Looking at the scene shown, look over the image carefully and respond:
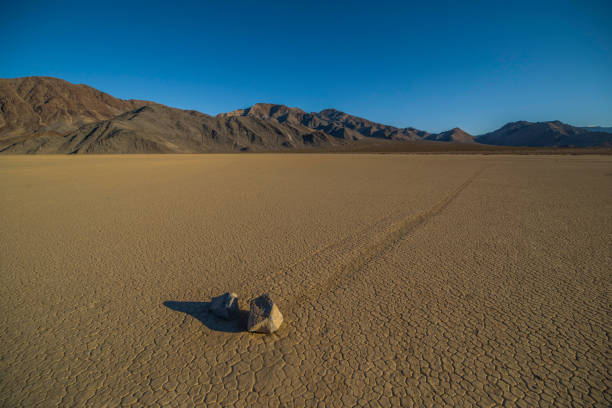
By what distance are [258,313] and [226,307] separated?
459 millimetres

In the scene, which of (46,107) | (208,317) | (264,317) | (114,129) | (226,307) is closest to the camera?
(264,317)

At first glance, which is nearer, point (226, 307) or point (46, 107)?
point (226, 307)

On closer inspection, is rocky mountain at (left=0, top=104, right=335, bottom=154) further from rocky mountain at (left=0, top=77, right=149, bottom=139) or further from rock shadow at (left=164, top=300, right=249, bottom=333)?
rock shadow at (left=164, top=300, right=249, bottom=333)

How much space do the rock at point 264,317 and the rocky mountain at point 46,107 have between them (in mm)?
139222

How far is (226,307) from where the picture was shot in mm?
3375

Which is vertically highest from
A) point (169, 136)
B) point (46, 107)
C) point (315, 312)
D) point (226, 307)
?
point (46, 107)

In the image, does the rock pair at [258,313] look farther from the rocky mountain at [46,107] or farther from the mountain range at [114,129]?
the rocky mountain at [46,107]

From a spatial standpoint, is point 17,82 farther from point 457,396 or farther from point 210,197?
point 457,396

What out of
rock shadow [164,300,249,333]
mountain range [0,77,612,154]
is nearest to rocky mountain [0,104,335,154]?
mountain range [0,77,612,154]

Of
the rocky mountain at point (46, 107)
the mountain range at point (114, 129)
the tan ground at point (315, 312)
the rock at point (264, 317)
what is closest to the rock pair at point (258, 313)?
the rock at point (264, 317)

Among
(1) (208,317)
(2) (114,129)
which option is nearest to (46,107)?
(2) (114,129)

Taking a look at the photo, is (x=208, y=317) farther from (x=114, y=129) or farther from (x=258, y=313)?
(x=114, y=129)

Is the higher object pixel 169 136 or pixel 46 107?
pixel 46 107

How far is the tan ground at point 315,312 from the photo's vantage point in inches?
99.1
